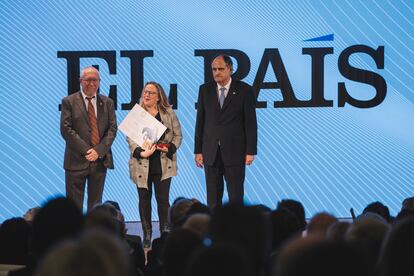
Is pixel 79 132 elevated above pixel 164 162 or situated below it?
above

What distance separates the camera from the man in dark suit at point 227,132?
6238 mm

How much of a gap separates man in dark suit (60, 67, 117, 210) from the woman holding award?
316 millimetres

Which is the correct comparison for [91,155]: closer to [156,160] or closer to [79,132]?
[79,132]

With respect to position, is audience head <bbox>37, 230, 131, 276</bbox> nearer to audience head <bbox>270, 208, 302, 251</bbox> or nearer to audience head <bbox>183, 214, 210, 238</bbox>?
audience head <bbox>183, 214, 210, 238</bbox>

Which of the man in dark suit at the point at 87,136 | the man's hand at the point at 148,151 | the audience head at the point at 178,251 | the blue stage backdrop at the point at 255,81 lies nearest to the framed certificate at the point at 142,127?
the man's hand at the point at 148,151

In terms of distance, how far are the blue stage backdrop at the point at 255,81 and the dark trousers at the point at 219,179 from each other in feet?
6.34

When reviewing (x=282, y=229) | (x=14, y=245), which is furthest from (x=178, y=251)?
(x=14, y=245)

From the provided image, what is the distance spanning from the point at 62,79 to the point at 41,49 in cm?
39

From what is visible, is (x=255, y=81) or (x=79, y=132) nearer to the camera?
(x=79, y=132)

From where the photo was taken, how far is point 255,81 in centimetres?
818

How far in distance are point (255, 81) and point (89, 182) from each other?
2493 millimetres

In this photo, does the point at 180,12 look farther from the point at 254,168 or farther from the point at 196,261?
the point at 196,261

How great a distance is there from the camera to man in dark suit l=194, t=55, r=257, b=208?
6238 mm

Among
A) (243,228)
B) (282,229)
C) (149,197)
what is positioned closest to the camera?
(243,228)
